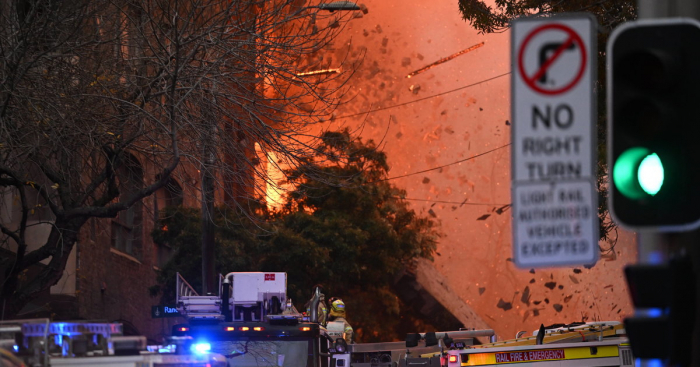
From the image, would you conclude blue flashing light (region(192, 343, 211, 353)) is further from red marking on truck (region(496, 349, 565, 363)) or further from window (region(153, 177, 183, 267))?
window (region(153, 177, 183, 267))

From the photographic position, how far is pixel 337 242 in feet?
86.1

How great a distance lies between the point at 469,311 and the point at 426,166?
17.5 feet

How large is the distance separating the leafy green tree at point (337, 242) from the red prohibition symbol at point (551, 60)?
18.6 m

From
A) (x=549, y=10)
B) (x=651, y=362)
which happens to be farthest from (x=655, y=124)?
(x=549, y=10)

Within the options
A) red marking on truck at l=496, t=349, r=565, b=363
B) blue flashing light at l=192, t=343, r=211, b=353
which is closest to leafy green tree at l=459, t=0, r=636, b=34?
red marking on truck at l=496, t=349, r=565, b=363

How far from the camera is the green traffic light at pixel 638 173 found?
170 inches

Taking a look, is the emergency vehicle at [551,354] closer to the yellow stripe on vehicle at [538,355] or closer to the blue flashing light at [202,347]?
the yellow stripe on vehicle at [538,355]

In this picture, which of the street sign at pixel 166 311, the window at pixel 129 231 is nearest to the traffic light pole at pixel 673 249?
the street sign at pixel 166 311

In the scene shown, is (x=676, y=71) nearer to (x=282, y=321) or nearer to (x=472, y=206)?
(x=282, y=321)

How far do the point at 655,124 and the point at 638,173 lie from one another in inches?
10.3

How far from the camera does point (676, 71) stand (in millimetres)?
4395

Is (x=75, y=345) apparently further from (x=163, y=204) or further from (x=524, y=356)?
(x=163, y=204)

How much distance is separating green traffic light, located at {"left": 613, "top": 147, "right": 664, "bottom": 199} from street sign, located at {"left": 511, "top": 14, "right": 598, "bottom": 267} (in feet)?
0.42

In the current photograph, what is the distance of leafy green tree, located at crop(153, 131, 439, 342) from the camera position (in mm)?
24812
